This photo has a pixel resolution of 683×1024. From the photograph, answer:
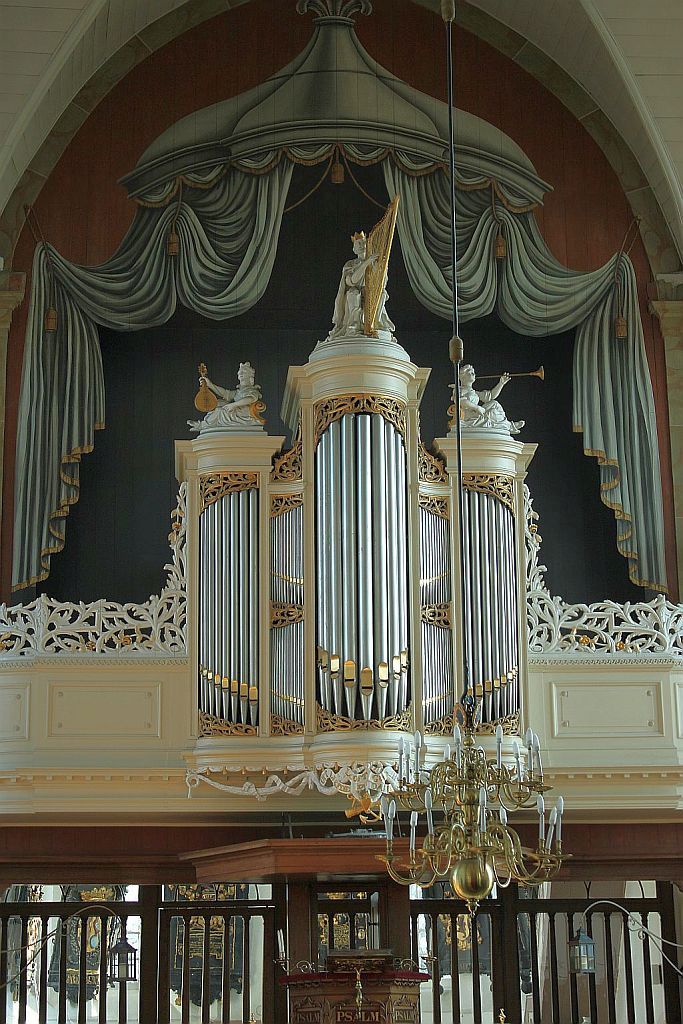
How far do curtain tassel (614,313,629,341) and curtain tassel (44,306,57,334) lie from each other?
4.91 metres

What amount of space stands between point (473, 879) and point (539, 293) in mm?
7477

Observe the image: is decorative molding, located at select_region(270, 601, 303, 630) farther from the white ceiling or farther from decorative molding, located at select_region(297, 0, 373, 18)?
decorative molding, located at select_region(297, 0, 373, 18)

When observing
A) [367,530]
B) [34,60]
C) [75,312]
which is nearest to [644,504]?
[367,530]

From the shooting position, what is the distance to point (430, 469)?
12539 mm

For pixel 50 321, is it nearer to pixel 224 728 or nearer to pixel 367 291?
pixel 367 291

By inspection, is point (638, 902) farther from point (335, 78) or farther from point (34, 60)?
point (34, 60)

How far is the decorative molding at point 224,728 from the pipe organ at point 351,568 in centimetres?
1

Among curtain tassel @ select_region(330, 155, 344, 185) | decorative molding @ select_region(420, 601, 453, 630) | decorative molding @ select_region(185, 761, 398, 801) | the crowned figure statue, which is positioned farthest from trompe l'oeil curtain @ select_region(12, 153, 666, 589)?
decorative molding @ select_region(185, 761, 398, 801)

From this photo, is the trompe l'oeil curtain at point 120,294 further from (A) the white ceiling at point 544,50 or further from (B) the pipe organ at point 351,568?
(B) the pipe organ at point 351,568

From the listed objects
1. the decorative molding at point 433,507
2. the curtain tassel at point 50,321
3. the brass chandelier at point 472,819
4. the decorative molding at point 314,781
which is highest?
the curtain tassel at point 50,321

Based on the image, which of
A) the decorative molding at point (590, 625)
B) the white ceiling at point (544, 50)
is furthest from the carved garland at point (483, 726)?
the white ceiling at point (544, 50)

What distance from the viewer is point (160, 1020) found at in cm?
1262

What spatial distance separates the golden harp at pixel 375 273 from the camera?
1236 centimetres

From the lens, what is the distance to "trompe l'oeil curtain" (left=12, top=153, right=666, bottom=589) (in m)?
13.8
